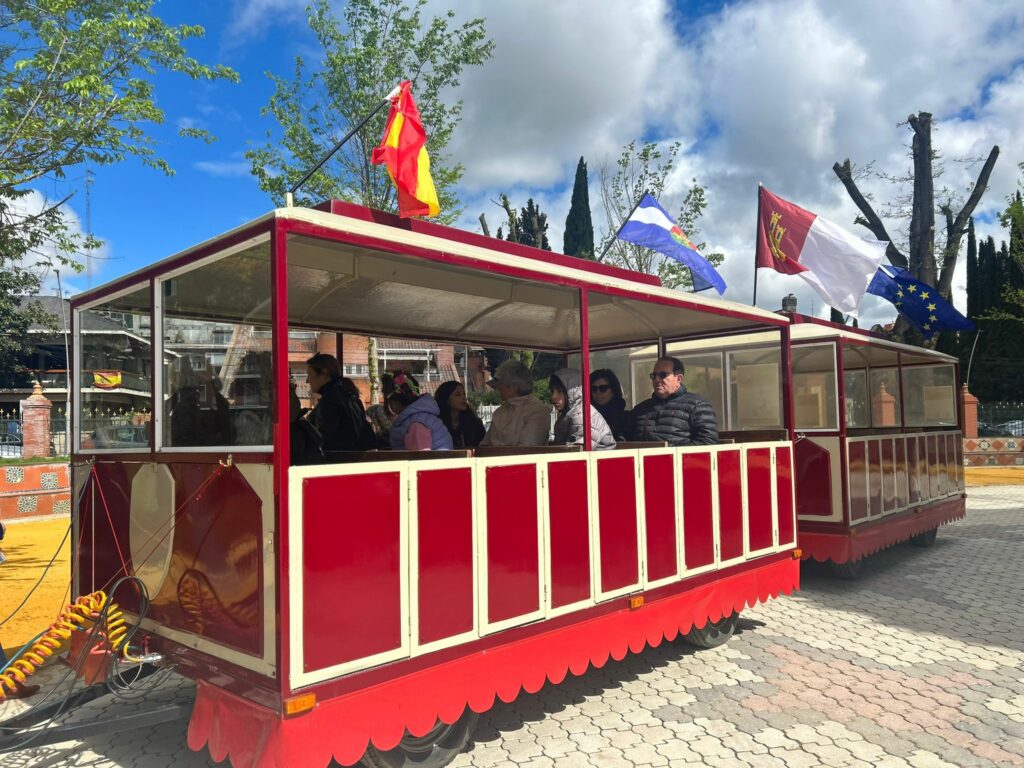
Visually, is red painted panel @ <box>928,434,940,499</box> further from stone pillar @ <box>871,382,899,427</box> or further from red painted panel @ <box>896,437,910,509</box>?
red painted panel @ <box>896,437,910,509</box>

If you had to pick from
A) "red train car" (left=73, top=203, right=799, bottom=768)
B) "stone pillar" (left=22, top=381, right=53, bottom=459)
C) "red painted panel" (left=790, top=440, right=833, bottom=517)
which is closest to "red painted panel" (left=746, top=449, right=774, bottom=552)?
"red train car" (left=73, top=203, right=799, bottom=768)

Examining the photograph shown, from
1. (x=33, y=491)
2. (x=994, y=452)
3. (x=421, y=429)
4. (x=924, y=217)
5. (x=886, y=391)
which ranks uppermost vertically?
(x=924, y=217)

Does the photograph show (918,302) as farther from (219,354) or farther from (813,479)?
(219,354)

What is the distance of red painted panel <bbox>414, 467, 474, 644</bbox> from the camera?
311 centimetres

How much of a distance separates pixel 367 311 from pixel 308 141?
414 inches

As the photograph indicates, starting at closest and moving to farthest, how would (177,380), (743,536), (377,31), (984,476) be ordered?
1. (177,380)
2. (743,536)
3. (377,31)
4. (984,476)

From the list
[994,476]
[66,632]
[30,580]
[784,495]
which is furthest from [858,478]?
[994,476]

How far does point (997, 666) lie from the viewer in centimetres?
476

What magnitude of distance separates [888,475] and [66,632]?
299 inches

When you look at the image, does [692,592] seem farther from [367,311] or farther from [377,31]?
[377,31]

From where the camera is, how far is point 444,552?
3.19 m

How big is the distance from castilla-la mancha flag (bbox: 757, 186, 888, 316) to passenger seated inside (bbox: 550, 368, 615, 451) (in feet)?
18.0

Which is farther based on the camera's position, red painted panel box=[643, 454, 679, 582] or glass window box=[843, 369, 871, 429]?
glass window box=[843, 369, 871, 429]

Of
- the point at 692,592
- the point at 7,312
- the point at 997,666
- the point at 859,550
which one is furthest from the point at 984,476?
the point at 7,312
